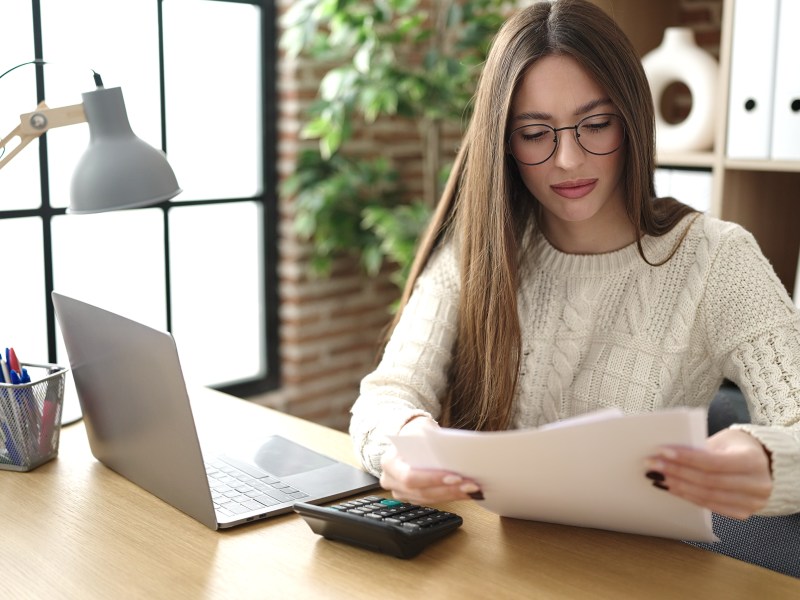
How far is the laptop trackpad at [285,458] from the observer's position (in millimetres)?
1312

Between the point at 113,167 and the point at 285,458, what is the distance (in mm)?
489

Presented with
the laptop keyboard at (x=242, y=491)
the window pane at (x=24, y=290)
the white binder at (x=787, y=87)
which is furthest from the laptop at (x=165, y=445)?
the white binder at (x=787, y=87)

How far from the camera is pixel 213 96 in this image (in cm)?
284

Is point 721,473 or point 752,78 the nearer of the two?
point 721,473

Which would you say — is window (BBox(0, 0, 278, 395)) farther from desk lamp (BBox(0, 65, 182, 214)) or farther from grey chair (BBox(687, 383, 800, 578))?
grey chair (BBox(687, 383, 800, 578))

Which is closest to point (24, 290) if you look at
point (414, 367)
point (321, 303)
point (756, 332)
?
point (321, 303)

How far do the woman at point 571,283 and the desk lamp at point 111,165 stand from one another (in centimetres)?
43

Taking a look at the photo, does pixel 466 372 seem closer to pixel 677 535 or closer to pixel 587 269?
pixel 587 269

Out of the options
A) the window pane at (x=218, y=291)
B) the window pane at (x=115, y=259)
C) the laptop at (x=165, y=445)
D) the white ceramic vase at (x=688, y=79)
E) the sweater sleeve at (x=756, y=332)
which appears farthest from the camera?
the window pane at (x=218, y=291)

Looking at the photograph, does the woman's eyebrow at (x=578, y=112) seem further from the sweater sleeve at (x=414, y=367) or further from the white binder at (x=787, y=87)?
the white binder at (x=787, y=87)

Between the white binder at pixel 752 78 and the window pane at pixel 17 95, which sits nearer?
the white binder at pixel 752 78

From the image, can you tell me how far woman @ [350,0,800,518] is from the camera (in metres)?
1.33

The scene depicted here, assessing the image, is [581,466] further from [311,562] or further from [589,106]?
[589,106]

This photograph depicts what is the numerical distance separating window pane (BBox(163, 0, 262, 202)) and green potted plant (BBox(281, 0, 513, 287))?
157 mm
